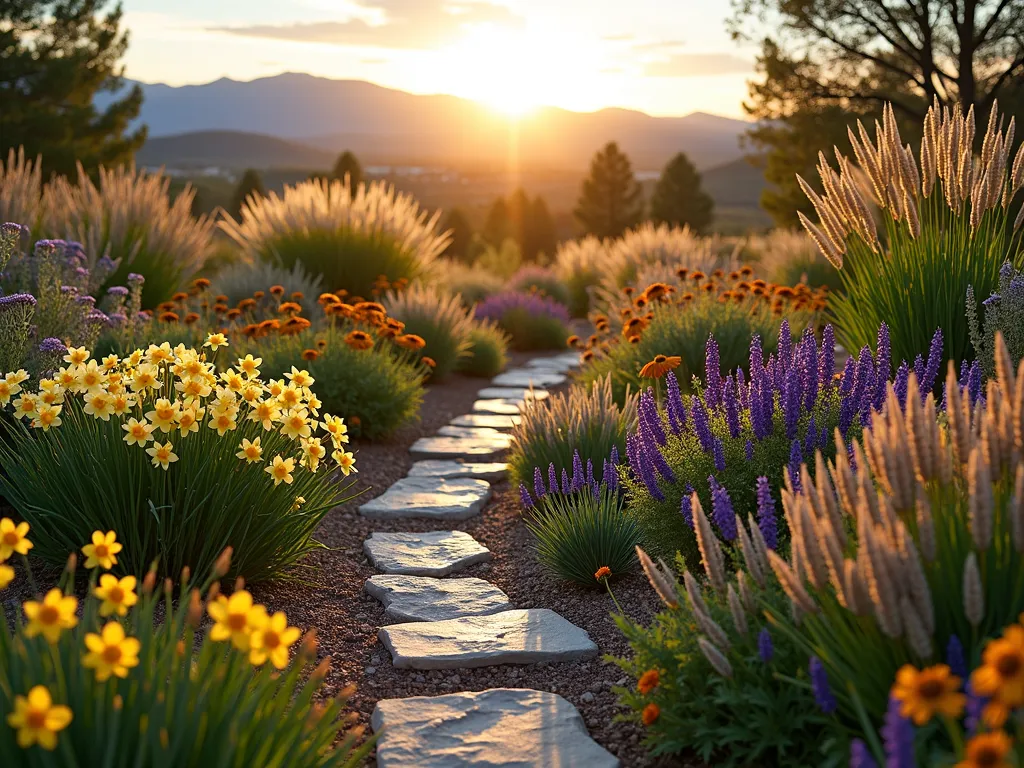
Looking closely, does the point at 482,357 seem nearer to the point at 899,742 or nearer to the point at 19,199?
the point at 19,199

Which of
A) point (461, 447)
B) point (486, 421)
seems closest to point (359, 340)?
point (461, 447)

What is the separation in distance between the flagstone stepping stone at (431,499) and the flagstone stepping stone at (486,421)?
56.0 inches

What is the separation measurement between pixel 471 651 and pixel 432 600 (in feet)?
1.82

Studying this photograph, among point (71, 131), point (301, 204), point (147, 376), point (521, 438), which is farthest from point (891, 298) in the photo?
point (71, 131)

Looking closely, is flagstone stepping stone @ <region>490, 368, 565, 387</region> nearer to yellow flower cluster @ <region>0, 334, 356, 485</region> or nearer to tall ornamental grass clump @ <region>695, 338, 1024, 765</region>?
yellow flower cluster @ <region>0, 334, 356, 485</region>

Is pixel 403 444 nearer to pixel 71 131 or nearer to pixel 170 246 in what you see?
pixel 170 246

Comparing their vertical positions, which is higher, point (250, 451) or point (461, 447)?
point (250, 451)

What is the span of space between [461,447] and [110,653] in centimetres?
463

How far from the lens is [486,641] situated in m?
3.08

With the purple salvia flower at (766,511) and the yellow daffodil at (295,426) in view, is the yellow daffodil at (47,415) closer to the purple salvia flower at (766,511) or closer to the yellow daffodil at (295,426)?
the yellow daffodil at (295,426)

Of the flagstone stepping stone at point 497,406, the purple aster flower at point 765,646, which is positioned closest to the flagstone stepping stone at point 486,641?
the purple aster flower at point 765,646

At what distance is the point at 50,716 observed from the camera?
4.71 ft

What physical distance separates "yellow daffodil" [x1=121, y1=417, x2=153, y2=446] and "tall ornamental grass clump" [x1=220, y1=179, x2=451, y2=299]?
6.78 metres

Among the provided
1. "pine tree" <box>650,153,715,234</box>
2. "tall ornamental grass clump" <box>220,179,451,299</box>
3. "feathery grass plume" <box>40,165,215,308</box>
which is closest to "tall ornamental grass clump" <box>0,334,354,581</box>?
"feathery grass plume" <box>40,165,215,308</box>
